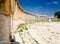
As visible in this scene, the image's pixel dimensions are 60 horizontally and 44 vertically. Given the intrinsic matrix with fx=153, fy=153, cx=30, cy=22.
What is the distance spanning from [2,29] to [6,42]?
2.5 inches

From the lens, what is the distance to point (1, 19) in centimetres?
70

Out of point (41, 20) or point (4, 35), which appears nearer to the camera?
point (4, 35)

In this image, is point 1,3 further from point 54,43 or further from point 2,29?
point 54,43

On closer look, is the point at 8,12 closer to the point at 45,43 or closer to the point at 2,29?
the point at 2,29

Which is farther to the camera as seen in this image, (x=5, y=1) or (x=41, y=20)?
(x=41, y=20)

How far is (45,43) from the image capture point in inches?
239

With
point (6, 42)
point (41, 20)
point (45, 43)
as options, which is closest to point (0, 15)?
point (6, 42)

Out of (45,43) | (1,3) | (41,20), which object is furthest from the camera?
(41,20)

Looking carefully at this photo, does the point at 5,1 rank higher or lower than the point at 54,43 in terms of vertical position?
higher

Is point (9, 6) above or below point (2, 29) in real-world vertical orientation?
above

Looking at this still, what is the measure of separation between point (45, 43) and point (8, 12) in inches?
216

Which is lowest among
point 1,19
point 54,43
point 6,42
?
point 54,43

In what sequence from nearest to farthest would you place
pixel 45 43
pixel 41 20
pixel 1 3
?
pixel 1 3
pixel 45 43
pixel 41 20

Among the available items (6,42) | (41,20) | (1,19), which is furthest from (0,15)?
(41,20)
